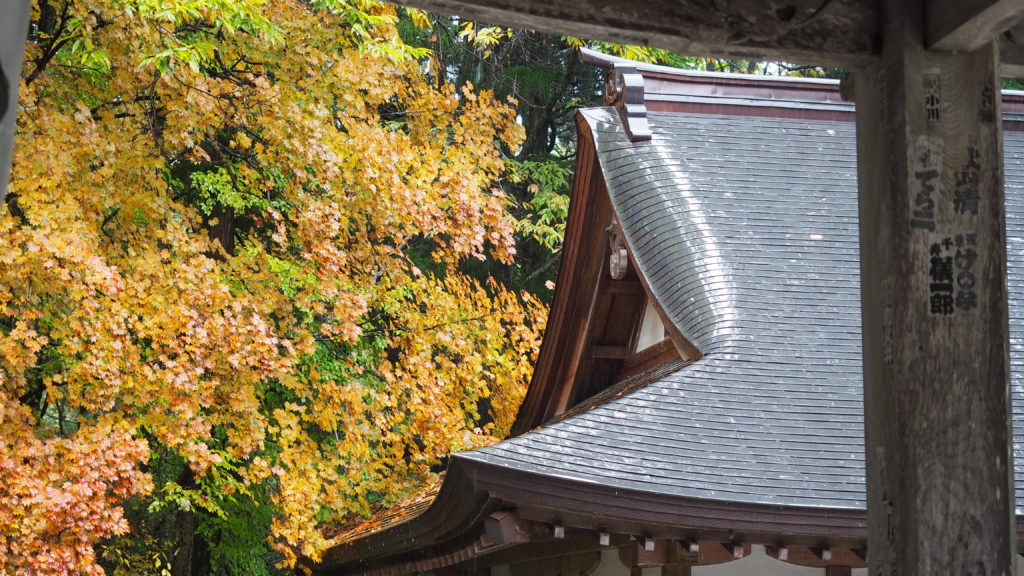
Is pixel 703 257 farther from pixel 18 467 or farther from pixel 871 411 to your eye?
pixel 18 467

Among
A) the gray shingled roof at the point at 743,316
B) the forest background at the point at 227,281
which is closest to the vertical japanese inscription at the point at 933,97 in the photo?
the gray shingled roof at the point at 743,316

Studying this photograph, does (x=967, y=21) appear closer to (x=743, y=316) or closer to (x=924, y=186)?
(x=924, y=186)

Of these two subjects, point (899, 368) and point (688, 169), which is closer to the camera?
point (899, 368)

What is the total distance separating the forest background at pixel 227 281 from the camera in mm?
7543

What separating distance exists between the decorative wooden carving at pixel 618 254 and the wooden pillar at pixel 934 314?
173 inches

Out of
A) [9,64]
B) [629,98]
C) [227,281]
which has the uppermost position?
[629,98]

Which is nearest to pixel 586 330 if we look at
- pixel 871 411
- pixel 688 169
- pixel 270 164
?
pixel 688 169

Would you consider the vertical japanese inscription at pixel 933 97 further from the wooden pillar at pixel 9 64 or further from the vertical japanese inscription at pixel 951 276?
the wooden pillar at pixel 9 64

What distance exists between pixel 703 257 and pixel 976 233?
381 cm

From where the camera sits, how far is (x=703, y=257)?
6.59 meters

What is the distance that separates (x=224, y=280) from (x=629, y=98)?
14.2ft

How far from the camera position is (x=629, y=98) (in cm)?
791

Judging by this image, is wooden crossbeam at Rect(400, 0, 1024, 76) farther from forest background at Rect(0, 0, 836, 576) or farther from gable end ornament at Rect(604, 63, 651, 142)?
forest background at Rect(0, 0, 836, 576)

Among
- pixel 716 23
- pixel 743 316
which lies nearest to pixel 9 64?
pixel 716 23
